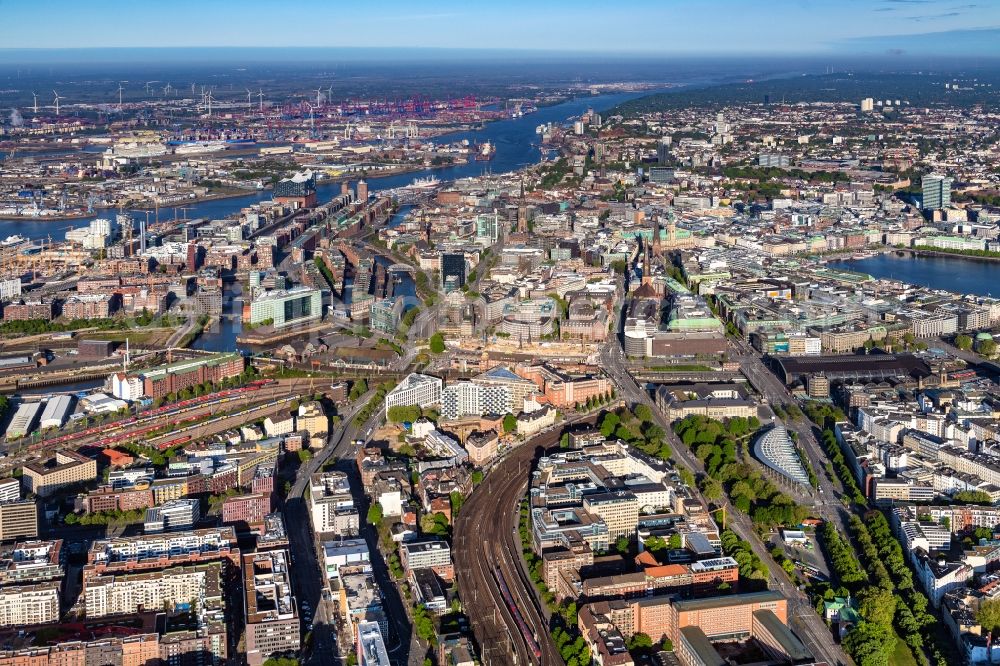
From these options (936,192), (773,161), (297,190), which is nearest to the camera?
(936,192)

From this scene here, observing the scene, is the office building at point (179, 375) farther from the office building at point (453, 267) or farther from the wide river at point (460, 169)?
the wide river at point (460, 169)

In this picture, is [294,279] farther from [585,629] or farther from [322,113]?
[322,113]

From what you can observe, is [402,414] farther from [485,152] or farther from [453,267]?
[485,152]

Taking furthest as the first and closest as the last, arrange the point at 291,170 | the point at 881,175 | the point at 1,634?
the point at 291,170 < the point at 881,175 < the point at 1,634

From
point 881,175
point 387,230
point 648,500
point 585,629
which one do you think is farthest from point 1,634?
point 881,175

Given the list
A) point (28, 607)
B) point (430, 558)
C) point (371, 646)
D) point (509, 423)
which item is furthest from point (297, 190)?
point (371, 646)

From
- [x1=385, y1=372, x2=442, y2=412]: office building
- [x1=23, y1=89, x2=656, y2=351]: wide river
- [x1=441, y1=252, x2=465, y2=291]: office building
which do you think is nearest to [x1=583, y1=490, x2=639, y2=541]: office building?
[x1=385, y1=372, x2=442, y2=412]: office building

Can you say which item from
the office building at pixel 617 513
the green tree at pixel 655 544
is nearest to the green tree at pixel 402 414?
the office building at pixel 617 513
